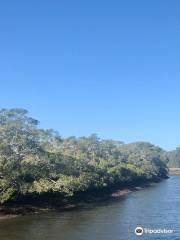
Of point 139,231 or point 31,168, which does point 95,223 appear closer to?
point 139,231

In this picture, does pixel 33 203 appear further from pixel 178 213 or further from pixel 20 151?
pixel 178 213

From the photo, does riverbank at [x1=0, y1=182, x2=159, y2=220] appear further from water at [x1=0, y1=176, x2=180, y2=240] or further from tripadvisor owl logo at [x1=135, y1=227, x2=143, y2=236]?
tripadvisor owl logo at [x1=135, y1=227, x2=143, y2=236]

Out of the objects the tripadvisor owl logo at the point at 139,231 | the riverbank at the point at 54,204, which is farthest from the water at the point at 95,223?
the riverbank at the point at 54,204

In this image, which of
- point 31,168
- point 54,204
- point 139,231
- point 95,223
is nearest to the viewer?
point 139,231

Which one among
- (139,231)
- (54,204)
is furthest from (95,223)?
(54,204)

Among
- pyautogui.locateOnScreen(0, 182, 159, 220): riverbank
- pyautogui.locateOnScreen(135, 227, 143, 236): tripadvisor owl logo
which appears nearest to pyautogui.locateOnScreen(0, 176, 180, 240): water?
pyautogui.locateOnScreen(135, 227, 143, 236): tripadvisor owl logo

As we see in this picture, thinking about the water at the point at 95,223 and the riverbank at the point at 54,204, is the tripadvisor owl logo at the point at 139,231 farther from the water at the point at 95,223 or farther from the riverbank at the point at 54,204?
the riverbank at the point at 54,204

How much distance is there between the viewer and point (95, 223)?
4691cm

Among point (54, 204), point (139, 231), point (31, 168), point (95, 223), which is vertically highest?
point (31, 168)

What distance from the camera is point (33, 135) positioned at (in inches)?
2467

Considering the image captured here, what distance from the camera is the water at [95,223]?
1583 inches

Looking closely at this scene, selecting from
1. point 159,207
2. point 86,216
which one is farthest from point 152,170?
point 86,216

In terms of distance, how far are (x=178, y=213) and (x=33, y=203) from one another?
1959cm

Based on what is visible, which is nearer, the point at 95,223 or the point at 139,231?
the point at 139,231
